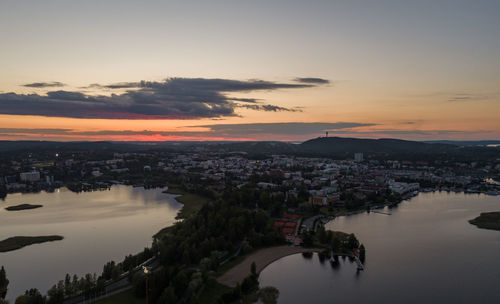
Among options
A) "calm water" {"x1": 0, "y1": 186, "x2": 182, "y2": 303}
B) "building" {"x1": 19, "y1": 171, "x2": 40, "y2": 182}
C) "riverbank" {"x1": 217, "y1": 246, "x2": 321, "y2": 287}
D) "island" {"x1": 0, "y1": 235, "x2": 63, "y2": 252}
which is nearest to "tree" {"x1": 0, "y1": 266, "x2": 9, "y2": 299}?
"calm water" {"x1": 0, "y1": 186, "x2": 182, "y2": 303}

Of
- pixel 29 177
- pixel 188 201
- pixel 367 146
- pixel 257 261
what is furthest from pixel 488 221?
pixel 367 146

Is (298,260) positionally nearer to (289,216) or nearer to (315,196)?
(289,216)

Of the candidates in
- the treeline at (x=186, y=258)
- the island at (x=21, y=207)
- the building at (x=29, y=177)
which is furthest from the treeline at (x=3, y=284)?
the building at (x=29, y=177)

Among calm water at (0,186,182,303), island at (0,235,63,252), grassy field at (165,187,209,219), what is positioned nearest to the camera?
calm water at (0,186,182,303)

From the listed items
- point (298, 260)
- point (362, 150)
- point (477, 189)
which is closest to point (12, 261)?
point (298, 260)

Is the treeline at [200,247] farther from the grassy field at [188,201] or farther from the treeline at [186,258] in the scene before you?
the grassy field at [188,201]

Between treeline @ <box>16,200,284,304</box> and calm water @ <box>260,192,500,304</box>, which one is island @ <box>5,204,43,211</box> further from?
calm water @ <box>260,192,500,304</box>
